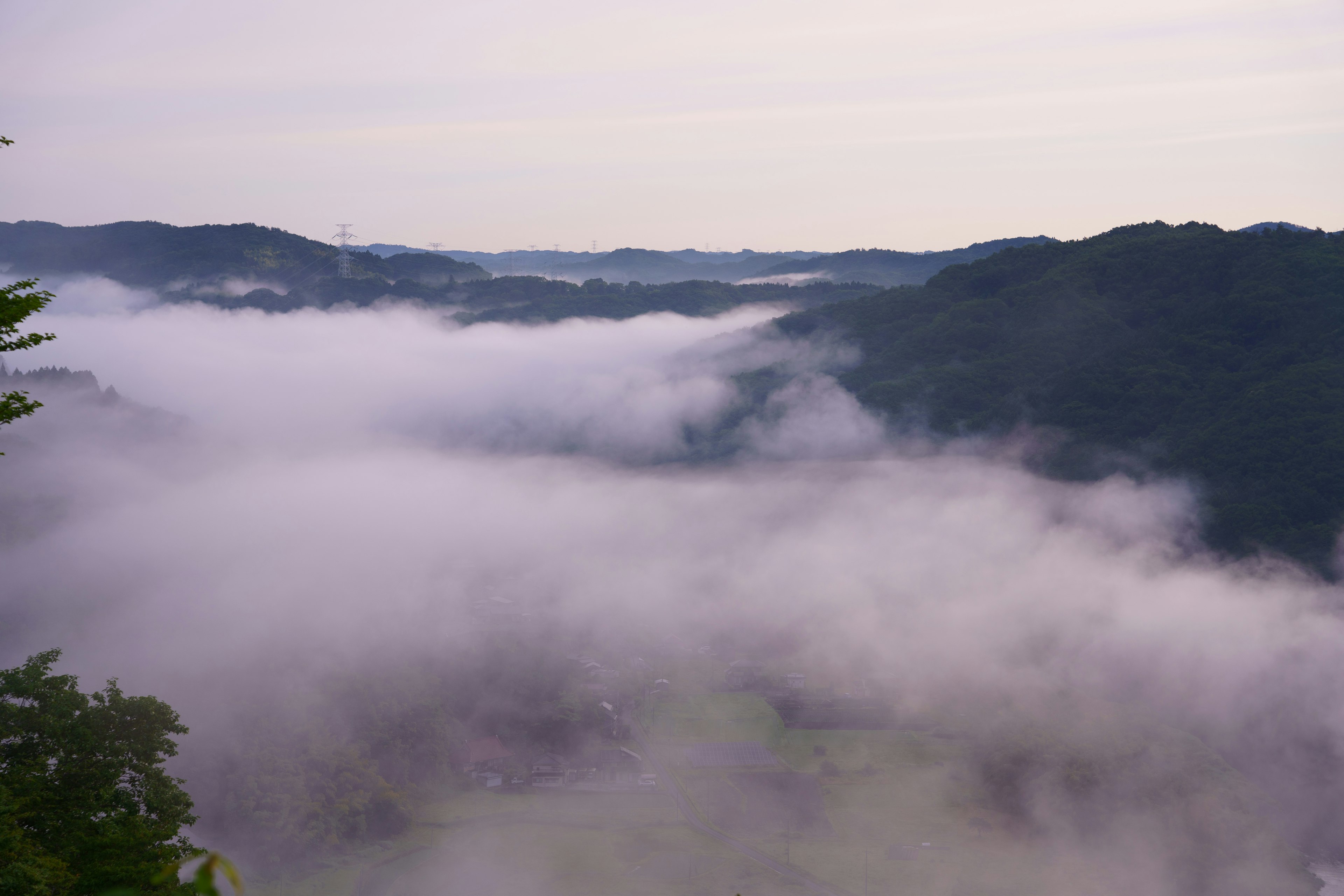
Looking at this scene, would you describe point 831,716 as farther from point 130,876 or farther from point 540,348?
point 540,348

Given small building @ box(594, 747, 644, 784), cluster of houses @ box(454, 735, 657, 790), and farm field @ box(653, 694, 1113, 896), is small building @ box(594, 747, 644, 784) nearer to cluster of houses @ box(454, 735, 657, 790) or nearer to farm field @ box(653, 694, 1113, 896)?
cluster of houses @ box(454, 735, 657, 790)

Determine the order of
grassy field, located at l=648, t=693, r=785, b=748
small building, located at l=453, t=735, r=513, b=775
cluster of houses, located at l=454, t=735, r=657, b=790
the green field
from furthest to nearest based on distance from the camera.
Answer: grassy field, located at l=648, t=693, r=785, b=748, small building, located at l=453, t=735, r=513, b=775, cluster of houses, located at l=454, t=735, r=657, b=790, the green field

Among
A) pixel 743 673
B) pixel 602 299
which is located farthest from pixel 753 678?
pixel 602 299

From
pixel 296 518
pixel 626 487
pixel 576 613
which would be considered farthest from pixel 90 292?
pixel 576 613

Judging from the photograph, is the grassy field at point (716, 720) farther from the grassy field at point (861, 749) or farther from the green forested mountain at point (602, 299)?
the green forested mountain at point (602, 299)

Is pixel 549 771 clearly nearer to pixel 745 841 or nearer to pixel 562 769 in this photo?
pixel 562 769

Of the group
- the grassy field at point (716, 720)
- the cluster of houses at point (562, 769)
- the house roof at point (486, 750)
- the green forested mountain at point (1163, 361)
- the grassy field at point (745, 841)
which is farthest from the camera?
the green forested mountain at point (1163, 361)

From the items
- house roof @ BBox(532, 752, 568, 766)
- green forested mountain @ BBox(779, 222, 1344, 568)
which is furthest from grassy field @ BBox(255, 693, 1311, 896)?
green forested mountain @ BBox(779, 222, 1344, 568)

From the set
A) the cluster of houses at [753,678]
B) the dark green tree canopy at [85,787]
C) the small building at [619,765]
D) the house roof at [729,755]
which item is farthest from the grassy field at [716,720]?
the dark green tree canopy at [85,787]
